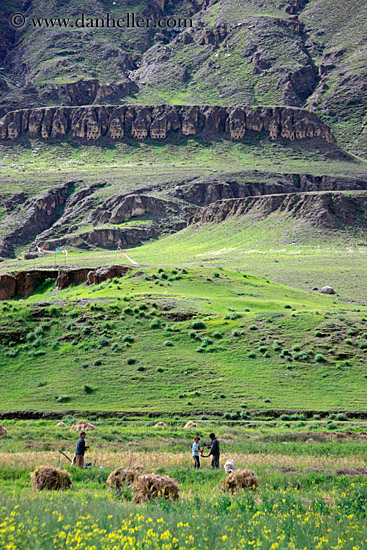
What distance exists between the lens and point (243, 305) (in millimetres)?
63938

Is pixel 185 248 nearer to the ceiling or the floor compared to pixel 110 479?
nearer to the floor

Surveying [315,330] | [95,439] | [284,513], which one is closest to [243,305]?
[315,330]

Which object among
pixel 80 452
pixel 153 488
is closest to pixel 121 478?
pixel 153 488

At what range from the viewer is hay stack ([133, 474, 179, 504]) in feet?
49.2

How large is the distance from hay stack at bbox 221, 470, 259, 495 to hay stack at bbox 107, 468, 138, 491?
256 centimetres

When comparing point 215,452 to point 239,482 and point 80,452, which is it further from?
point 80,452

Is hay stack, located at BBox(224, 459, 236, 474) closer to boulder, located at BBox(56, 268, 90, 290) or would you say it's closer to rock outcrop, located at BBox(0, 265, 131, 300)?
rock outcrop, located at BBox(0, 265, 131, 300)

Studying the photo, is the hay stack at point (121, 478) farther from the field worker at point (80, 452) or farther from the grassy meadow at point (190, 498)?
the field worker at point (80, 452)

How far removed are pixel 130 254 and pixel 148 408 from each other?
115423mm

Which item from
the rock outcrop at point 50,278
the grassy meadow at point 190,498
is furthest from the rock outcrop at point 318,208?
the grassy meadow at point 190,498

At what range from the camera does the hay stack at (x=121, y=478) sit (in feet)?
55.7

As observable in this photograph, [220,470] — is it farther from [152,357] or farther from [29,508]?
[152,357]

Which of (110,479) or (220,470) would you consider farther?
(220,470)

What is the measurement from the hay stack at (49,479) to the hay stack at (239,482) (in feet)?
14.6
